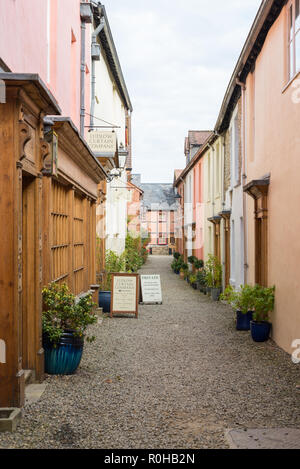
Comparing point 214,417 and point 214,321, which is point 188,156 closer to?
point 214,321

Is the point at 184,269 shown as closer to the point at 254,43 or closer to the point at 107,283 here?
the point at 107,283

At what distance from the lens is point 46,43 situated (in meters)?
8.34

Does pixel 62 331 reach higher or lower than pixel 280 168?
lower

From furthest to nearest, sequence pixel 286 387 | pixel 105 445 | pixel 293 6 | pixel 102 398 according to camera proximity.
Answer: pixel 293 6 → pixel 286 387 → pixel 102 398 → pixel 105 445

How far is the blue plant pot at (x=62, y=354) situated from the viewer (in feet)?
21.9

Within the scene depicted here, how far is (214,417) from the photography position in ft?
17.7

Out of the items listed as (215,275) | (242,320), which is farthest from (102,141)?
(215,275)

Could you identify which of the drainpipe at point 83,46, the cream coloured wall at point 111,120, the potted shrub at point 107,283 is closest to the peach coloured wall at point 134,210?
the cream coloured wall at point 111,120

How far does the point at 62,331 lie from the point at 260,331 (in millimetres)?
4198

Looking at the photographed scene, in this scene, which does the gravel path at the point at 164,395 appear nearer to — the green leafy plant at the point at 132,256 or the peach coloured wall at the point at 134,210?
the green leafy plant at the point at 132,256

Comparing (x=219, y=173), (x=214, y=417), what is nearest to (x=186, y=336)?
(x=214, y=417)

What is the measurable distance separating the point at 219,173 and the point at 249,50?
7562 mm

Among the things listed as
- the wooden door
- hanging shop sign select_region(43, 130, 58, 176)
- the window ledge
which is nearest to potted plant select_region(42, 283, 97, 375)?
the wooden door

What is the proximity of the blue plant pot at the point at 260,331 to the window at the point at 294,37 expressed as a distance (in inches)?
161
